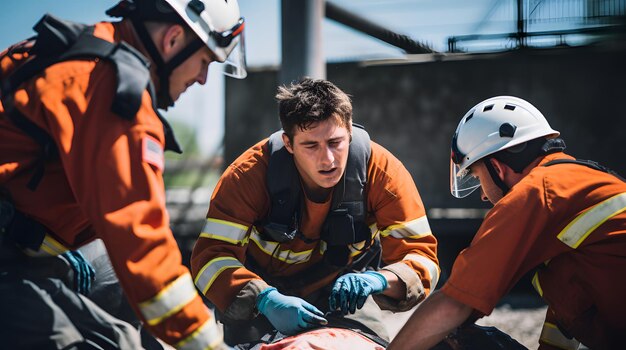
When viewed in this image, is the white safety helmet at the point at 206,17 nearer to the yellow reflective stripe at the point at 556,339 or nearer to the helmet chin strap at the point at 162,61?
the helmet chin strap at the point at 162,61

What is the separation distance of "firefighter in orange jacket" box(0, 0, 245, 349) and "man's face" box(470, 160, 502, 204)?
4.41ft

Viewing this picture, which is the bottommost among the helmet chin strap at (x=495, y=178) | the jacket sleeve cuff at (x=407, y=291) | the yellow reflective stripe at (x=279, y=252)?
the jacket sleeve cuff at (x=407, y=291)

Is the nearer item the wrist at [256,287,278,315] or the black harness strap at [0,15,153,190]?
the black harness strap at [0,15,153,190]

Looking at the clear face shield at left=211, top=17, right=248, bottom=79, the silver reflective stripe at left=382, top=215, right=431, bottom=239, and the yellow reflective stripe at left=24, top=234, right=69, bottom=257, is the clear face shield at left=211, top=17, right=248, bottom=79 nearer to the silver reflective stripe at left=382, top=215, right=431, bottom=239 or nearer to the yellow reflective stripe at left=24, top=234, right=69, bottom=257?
the yellow reflective stripe at left=24, top=234, right=69, bottom=257

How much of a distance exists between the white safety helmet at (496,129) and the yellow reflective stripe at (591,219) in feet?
1.61

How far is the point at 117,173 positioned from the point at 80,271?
712mm

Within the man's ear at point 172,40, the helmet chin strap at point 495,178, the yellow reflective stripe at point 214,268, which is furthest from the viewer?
the yellow reflective stripe at point 214,268

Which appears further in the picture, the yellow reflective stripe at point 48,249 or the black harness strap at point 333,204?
the black harness strap at point 333,204

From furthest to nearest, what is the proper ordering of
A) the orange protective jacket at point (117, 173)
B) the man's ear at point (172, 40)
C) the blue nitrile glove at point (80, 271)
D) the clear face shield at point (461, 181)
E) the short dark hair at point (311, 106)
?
the clear face shield at point (461, 181) < the short dark hair at point (311, 106) < the blue nitrile glove at point (80, 271) < the man's ear at point (172, 40) < the orange protective jacket at point (117, 173)

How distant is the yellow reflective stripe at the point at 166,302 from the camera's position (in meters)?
1.60

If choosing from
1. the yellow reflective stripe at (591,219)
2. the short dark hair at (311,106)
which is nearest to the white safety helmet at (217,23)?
the short dark hair at (311,106)

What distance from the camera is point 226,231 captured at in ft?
9.29

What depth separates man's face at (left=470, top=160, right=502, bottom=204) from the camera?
255 cm

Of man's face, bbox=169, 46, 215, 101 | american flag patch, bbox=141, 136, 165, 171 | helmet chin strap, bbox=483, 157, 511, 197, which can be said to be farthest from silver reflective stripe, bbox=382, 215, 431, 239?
american flag patch, bbox=141, 136, 165, 171
